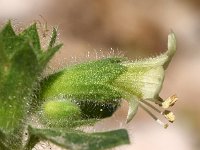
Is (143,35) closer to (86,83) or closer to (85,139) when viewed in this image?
(86,83)

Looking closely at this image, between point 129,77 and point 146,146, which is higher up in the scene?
point 129,77

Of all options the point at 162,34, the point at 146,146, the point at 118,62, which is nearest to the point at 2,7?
the point at 162,34

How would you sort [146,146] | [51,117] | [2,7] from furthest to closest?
[2,7]
[146,146]
[51,117]

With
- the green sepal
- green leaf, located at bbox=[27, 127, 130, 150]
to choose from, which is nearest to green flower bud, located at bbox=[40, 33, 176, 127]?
the green sepal

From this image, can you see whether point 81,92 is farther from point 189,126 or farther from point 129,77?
point 189,126

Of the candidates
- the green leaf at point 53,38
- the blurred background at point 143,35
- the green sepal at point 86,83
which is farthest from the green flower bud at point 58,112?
the blurred background at point 143,35

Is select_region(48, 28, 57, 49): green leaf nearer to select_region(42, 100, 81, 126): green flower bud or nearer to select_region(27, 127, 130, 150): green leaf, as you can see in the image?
select_region(42, 100, 81, 126): green flower bud

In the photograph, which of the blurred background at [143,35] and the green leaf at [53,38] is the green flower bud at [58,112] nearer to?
the green leaf at [53,38]
